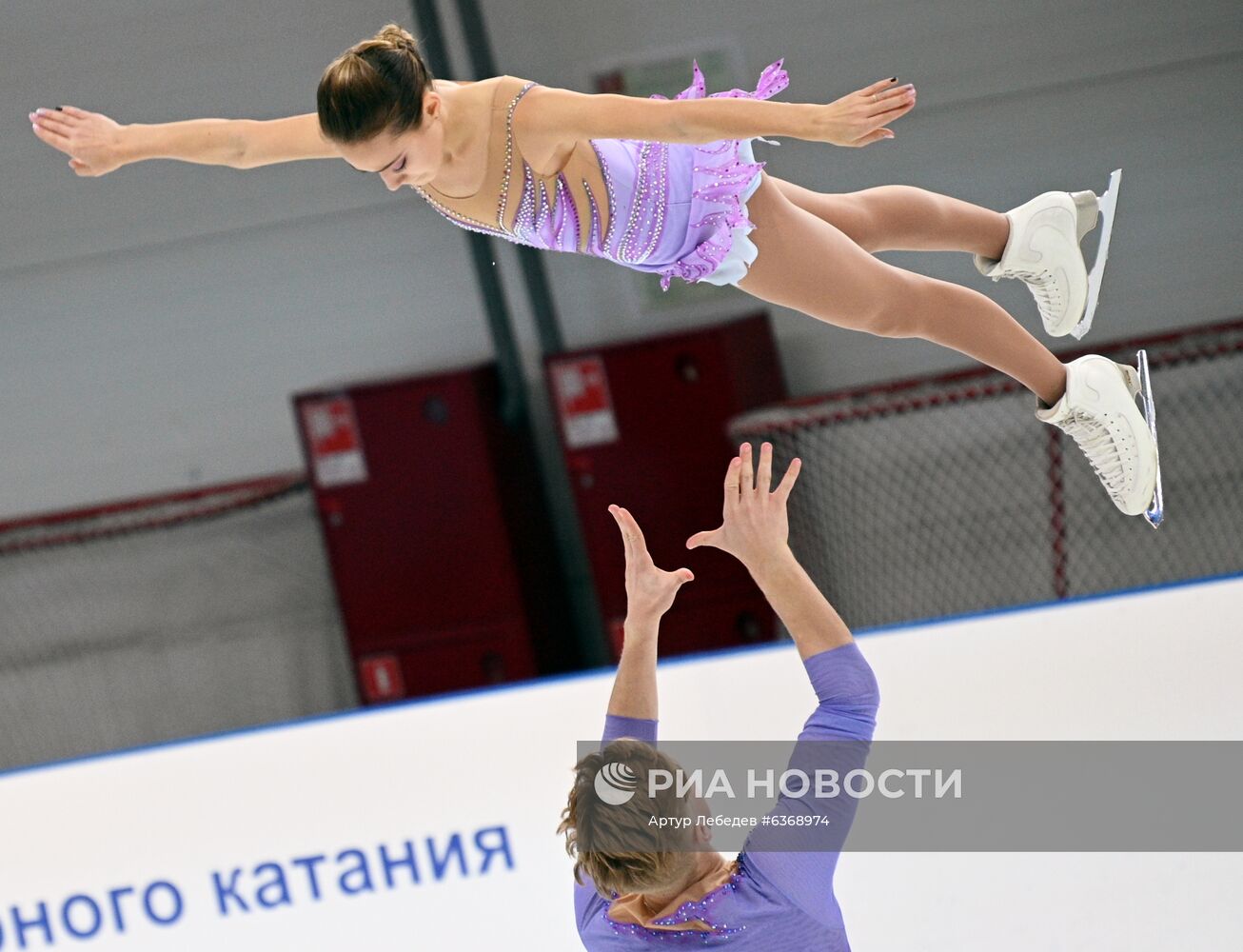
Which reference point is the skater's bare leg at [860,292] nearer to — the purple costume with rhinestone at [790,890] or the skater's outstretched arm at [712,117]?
the skater's outstretched arm at [712,117]

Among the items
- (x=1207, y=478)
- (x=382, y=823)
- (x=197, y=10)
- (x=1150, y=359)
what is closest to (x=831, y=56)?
(x=1150, y=359)

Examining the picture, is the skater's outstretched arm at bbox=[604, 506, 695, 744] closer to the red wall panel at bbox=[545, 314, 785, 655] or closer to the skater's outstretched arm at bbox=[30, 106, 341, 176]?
the skater's outstretched arm at bbox=[30, 106, 341, 176]

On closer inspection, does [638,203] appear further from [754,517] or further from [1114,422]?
[1114,422]

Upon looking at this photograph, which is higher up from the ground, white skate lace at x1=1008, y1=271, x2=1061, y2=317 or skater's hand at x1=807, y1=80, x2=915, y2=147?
skater's hand at x1=807, y1=80, x2=915, y2=147

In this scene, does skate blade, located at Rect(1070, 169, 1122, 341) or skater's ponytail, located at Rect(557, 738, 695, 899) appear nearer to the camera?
skater's ponytail, located at Rect(557, 738, 695, 899)

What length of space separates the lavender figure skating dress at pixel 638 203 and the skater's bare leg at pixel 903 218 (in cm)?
22

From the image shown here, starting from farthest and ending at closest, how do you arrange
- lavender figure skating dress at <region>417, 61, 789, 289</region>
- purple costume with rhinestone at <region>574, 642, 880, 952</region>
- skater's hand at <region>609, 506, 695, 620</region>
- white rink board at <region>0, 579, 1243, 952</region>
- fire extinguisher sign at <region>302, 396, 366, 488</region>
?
fire extinguisher sign at <region>302, 396, 366, 488</region>, white rink board at <region>0, 579, 1243, 952</region>, lavender figure skating dress at <region>417, 61, 789, 289</region>, skater's hand at <region>609, 506, 695, 620</region>, purple costume with rhinestone at <region>574, 642, 880, 952</region>

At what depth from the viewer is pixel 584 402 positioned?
16.2 feet

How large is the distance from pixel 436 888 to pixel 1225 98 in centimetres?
373

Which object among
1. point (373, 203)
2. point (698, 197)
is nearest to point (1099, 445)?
point (698, 197)

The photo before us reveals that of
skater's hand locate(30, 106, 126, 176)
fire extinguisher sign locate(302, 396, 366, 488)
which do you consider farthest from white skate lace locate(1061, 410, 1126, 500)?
fire extinguisher sign locate(302, 396, 366, 488)

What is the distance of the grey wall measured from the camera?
17.4ft

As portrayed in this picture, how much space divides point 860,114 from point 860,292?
525 mm

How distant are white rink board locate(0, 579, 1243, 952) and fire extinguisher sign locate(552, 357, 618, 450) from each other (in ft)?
5.27
